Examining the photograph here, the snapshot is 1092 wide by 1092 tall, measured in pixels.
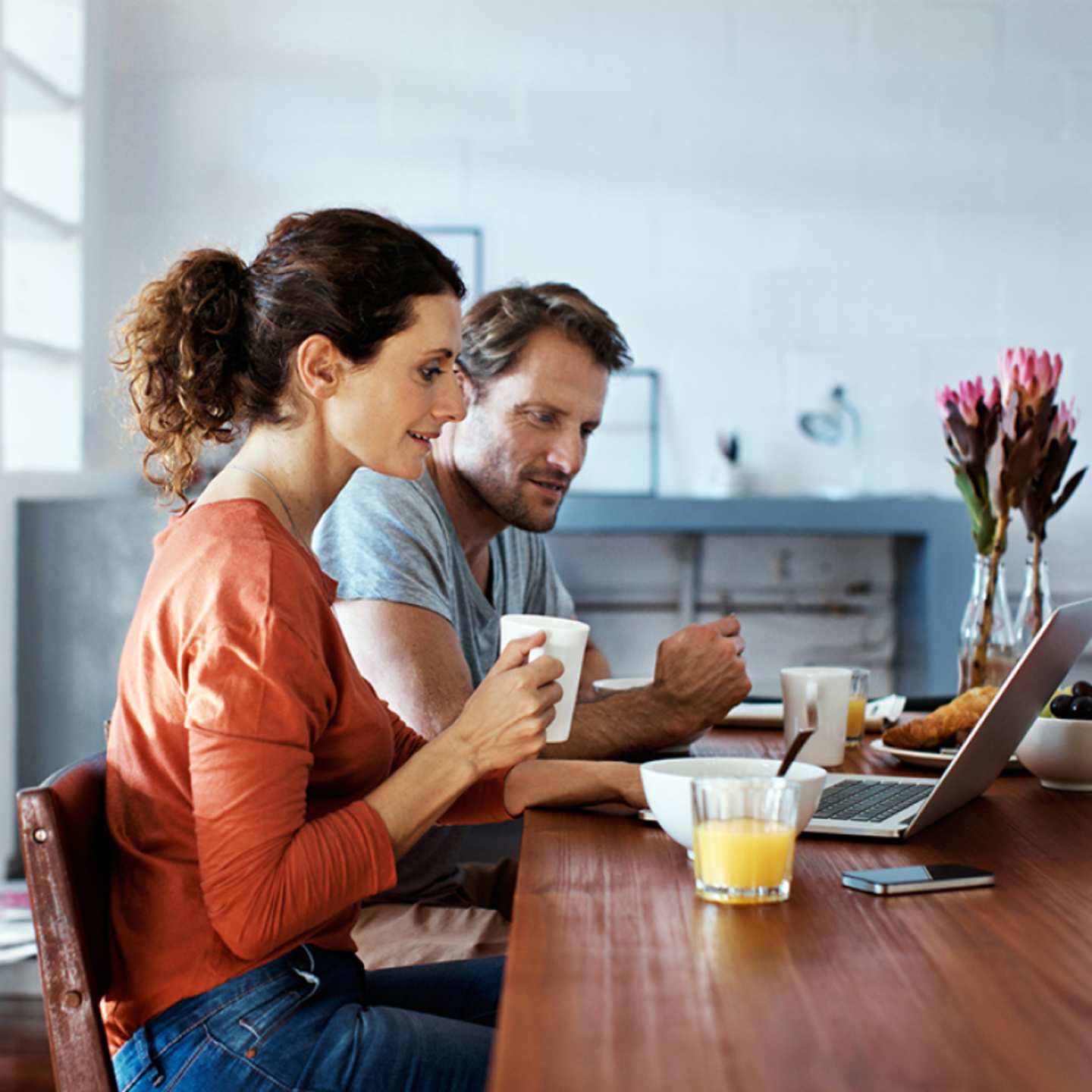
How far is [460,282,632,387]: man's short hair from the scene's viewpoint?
2066mm

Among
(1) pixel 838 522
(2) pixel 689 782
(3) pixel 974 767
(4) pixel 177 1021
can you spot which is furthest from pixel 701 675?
(1) pixel 838 522

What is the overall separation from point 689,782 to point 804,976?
24 centimetres

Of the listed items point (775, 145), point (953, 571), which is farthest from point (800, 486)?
point (775, 145)

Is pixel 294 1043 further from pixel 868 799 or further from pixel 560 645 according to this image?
pixel 868 799

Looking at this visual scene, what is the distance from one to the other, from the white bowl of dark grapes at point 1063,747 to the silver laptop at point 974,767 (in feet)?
0.19

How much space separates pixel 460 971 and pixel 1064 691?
0.68 meters

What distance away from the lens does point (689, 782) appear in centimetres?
100

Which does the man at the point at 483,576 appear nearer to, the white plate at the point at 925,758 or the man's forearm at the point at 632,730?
the man's forearm at the point at 632,730

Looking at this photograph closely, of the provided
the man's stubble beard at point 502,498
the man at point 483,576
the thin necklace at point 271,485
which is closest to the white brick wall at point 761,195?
the man at point 483,576

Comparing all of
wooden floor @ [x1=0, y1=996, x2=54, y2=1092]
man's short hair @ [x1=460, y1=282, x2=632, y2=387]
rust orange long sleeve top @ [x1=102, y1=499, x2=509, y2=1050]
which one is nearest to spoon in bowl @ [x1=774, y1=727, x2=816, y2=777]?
rust orange long sleeve top @ [x1=102, y1=499, x2=509, y2=1050]

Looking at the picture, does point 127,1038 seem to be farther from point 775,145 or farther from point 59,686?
point 775,145

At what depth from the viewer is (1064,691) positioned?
149 cm

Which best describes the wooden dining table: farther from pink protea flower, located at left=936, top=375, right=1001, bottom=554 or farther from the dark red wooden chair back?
pink protea flower, located at left=936, top=375, right=1001, bottom=554

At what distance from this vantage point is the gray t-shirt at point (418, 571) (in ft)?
5.59
